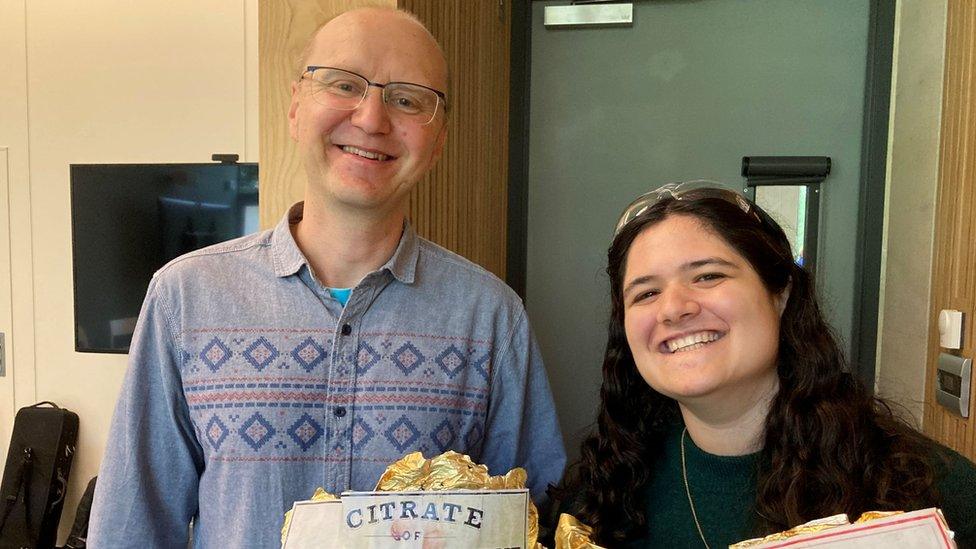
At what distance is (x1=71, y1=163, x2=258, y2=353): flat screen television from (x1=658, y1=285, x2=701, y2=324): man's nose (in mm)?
2003

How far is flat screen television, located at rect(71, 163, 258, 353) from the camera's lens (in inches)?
106

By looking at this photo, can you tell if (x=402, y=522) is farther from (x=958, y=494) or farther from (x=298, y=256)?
(x=958, y=494)

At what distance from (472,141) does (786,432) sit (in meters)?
1.30

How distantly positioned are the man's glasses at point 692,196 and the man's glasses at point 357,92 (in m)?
0.37

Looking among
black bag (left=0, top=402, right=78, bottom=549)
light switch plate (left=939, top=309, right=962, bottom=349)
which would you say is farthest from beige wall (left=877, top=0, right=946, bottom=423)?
black bag (left=0, top=402, right=78, bottom=549)

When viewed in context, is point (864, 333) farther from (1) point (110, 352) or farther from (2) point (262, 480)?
(1) point (110, 352)

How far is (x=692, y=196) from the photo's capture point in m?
1.14

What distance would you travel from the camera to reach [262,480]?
1104 mm

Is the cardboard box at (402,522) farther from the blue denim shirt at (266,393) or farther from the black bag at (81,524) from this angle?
the black bag at (81,524)

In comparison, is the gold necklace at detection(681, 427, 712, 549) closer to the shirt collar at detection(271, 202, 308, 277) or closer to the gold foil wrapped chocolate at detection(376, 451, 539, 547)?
the gold foil wrapped chocolate at detection(376, 451, 539, 547)

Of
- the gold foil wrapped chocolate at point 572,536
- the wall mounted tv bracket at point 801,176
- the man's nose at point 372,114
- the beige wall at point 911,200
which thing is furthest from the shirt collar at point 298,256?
the wall mounted tv bracket at point 801,176

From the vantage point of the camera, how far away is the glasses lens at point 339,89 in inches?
44.0

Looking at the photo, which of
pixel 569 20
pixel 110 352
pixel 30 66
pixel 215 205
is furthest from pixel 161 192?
pixel 569 20

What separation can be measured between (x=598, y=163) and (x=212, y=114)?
155 cm
